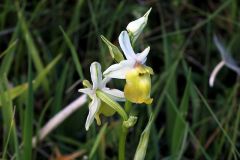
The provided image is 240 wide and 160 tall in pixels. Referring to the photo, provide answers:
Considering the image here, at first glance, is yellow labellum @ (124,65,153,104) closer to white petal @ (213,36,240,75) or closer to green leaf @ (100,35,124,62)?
green leaf @ (100,35,124,62)

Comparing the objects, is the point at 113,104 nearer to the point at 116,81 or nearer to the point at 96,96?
the point at 96,96

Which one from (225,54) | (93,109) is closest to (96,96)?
(93,109)

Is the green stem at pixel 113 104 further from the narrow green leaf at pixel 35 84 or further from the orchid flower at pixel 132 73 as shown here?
the narrow green leaf at pixel 35 84

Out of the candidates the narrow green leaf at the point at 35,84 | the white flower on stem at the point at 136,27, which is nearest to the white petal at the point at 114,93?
the white flower on stem at the point at 136,27

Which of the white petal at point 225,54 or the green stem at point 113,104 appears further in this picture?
the white petal at point 225,54

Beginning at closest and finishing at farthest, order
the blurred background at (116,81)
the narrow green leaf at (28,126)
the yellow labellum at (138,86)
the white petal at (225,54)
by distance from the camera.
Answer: the yellow labellum at (138,86) → the narrow green leaf at (28,126) → the blurred background at (116,81) → the white petal at (225,54)

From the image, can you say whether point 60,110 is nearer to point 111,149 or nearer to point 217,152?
point 111,149
